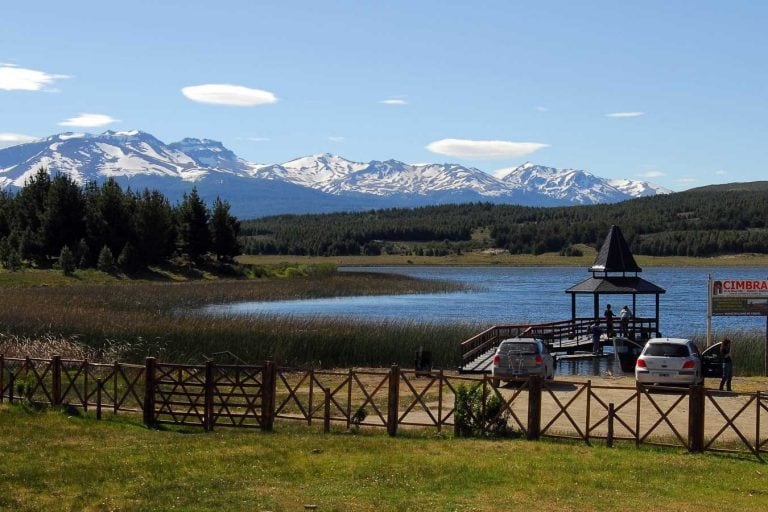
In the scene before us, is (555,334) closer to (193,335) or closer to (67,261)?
(193,335)

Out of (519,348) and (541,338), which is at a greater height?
(519,348)

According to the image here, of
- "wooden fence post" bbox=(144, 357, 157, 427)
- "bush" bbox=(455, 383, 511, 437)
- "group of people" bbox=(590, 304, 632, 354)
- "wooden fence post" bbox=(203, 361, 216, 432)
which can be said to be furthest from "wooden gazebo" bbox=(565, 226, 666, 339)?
"wooden fence post" bbox=(144, 357, 157, 427)

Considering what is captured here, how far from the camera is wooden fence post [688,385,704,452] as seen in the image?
822 inches

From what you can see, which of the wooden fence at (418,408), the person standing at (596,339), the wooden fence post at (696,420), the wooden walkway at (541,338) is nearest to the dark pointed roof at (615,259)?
the wooden walkway at (541,338)

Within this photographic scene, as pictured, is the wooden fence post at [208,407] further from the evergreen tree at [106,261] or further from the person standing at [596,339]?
the evergreen tree at [106,261]

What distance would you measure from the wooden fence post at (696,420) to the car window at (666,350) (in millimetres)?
10494

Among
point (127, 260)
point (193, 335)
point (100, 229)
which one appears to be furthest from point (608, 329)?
point (100, 229)

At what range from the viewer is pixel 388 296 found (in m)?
92.8

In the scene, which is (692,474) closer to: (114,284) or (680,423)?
(680,423)

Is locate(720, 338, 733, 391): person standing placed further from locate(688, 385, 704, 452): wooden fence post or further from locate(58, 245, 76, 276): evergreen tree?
locate(58, 245, 76, 276): evergreen tree

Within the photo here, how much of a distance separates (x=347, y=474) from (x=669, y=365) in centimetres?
1611

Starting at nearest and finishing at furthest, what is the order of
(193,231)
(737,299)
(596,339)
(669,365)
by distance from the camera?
(669,365), (737,299), (596,339), (193,231)

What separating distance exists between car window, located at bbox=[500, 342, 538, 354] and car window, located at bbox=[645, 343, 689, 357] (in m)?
3.67

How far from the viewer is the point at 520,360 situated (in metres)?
32.7
